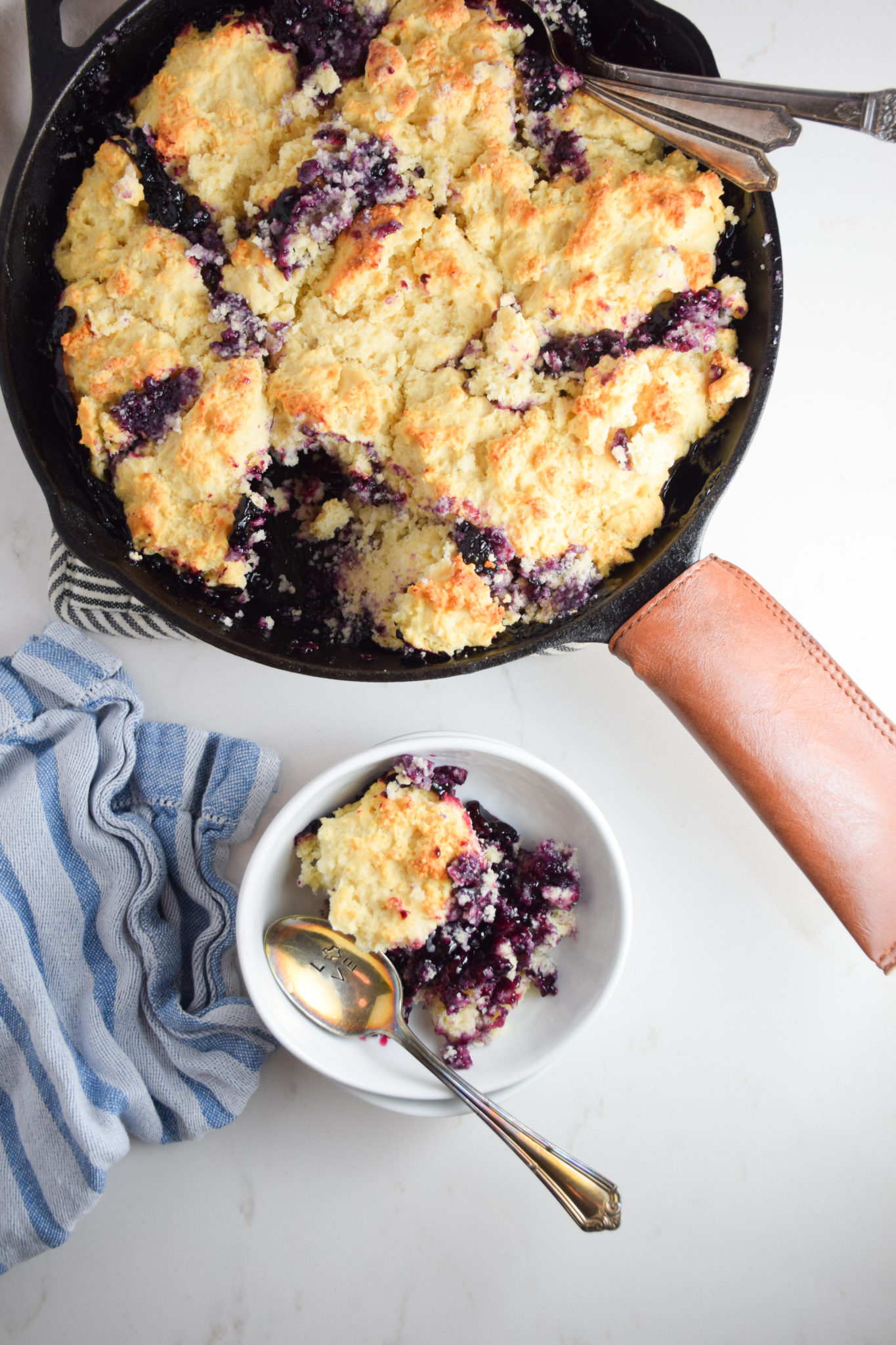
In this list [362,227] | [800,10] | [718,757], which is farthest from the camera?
[800,10]

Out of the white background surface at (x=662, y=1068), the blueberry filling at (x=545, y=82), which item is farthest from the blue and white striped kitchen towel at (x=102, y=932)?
the blueberry filling at (x=545, y=82)

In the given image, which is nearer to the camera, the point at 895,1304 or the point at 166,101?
the point at 166,101

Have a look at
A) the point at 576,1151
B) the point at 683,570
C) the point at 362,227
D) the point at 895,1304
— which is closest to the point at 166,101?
the point at 362,227

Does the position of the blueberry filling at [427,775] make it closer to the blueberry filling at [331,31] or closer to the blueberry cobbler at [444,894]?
the blueberry cobbler at [444,894]

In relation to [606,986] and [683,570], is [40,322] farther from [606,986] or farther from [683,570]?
[606,986]

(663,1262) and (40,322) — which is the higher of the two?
(40,322)
